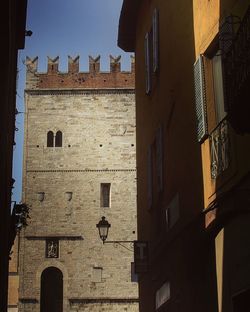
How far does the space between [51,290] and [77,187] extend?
4780 millimetres

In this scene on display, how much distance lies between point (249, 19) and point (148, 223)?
739 centimetres

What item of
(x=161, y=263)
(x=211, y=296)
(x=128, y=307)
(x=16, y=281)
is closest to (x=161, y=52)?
(x=161, y=263)

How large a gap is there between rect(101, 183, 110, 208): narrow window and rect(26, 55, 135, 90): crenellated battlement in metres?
A: 5.11

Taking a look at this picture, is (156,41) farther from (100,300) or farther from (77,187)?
(77,187)

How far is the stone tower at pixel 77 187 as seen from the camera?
32.5 m

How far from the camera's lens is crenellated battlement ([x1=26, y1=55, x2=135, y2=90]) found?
3628 centimetres

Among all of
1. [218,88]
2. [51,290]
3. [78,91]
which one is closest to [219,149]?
[218,88]

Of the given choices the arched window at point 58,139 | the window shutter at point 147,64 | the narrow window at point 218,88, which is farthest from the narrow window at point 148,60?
the arched window at point 58,139

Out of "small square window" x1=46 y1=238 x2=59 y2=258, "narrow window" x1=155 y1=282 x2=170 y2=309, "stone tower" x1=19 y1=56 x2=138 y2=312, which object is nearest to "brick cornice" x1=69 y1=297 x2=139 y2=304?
"stone tower" x1=19 y1=56 x2=138 y2=312

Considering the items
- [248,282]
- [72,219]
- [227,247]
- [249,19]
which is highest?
[72,219]

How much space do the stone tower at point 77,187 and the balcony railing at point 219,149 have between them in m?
24.2

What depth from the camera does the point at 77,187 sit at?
34125 mm

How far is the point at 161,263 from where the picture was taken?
1156 centimetres

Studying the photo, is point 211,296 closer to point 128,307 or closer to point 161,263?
point 161,263
